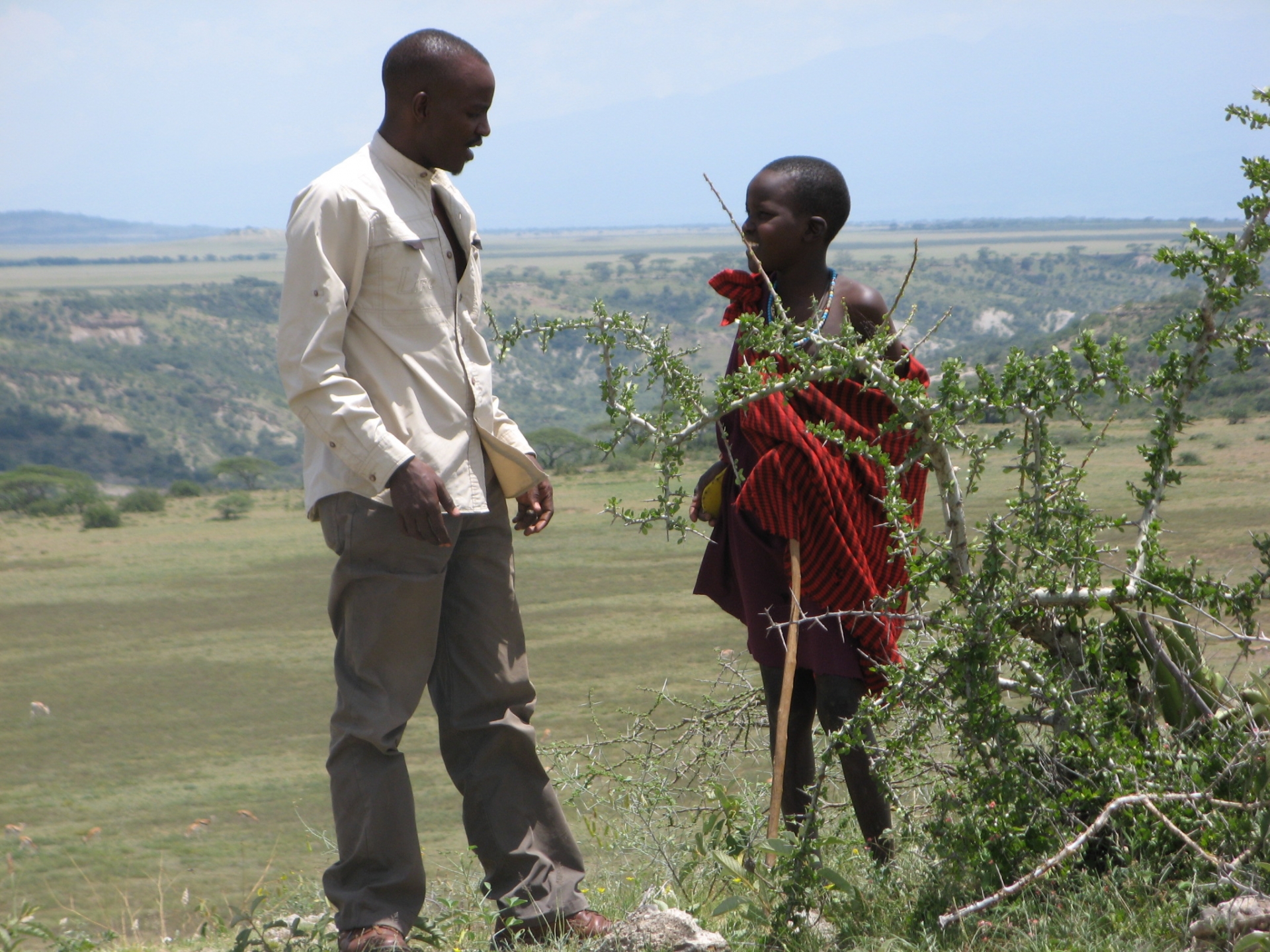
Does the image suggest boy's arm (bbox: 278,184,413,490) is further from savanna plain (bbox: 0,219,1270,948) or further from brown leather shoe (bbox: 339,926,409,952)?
savanna plain (bbox: 0,219,1270,948)

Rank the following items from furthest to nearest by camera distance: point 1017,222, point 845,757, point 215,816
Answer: point 1017,222, point 215,816, point 845,757

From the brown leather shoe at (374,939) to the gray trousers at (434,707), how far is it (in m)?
0.02

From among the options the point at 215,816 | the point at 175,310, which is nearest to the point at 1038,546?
the point at 215,816

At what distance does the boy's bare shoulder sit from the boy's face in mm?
113

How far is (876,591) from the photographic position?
8.17 ft

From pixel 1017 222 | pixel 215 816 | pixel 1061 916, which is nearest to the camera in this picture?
pixel 1061 916

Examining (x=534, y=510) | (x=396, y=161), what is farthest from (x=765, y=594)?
(x=396, y=161)

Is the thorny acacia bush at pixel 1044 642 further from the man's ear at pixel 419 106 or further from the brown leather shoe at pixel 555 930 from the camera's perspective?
the man's ear at pixel 419 106

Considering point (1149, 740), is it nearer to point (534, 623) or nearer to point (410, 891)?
point (410, 891)

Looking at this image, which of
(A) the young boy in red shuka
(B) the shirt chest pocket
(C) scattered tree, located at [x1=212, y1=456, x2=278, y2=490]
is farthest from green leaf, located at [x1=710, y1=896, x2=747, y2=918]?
(C) scattered tree, located at [x1=212, y1=456, x2=278, y2=490]

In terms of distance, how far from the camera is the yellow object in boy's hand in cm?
266

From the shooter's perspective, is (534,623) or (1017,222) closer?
(534,623)

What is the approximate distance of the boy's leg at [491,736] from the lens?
8.10 feet

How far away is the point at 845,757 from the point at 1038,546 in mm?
550
